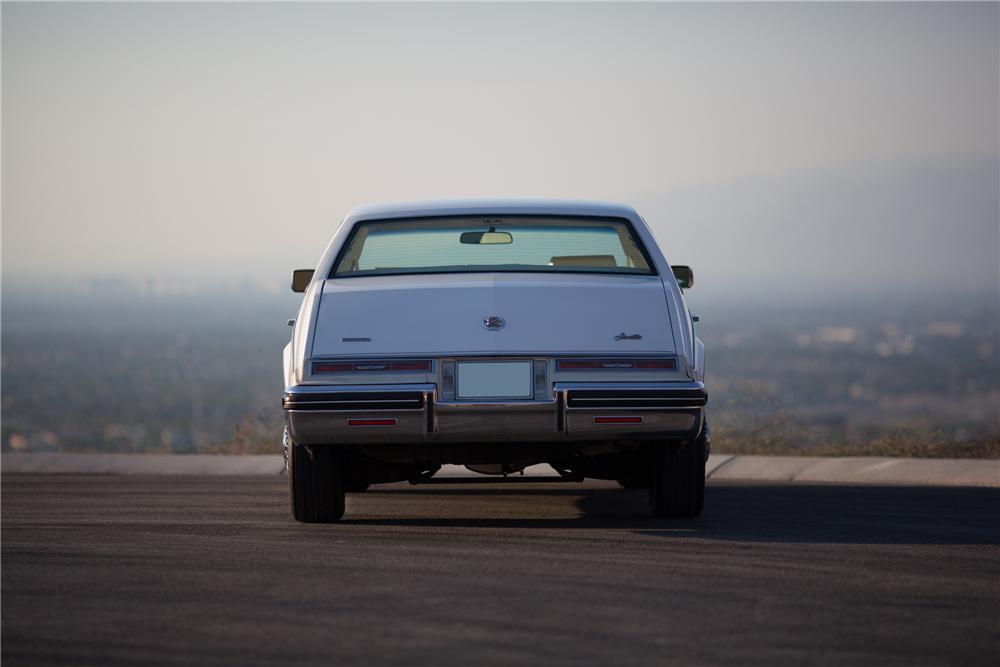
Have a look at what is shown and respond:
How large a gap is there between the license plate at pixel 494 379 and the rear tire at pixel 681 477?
102cm

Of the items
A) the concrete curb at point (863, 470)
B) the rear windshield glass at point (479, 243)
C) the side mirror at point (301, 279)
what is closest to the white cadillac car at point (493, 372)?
the rear windshield glass at point (479, 243)

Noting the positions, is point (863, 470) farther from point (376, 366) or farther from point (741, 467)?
point (376, 366)

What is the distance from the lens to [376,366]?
7.46 m

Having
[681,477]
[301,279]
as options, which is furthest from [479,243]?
[681,477]

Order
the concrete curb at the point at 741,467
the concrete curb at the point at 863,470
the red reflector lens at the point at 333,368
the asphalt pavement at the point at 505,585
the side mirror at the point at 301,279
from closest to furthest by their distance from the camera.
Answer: the asphalt pavement at the point at 505,585 < the red reflector lens at the point at 333,368 < the side mirror at the point at 301,279 < the concrete curb at the point at 863,470 < the concrete curb at the point at 741,467

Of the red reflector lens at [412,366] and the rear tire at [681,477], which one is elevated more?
the red reflector lens at [412,366]

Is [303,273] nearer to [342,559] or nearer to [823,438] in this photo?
[342,559]

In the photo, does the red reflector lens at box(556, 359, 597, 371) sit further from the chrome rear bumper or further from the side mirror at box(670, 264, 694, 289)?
the side mirror at box(670, 264, 694, 289)

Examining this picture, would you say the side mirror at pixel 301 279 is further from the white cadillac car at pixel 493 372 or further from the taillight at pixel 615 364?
the taillight at pixel 615 364

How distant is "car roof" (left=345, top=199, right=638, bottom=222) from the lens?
852 centimetres

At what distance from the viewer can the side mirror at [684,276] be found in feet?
29.2

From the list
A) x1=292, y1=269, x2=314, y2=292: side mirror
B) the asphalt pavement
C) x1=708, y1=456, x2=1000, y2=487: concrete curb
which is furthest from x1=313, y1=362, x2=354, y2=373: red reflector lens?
x1=708, y1=456, x2=1000, y2=487: concrete curb

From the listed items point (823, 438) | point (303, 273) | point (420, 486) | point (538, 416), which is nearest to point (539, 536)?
point (538, 416)

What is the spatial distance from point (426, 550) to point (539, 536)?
0.75 metres
